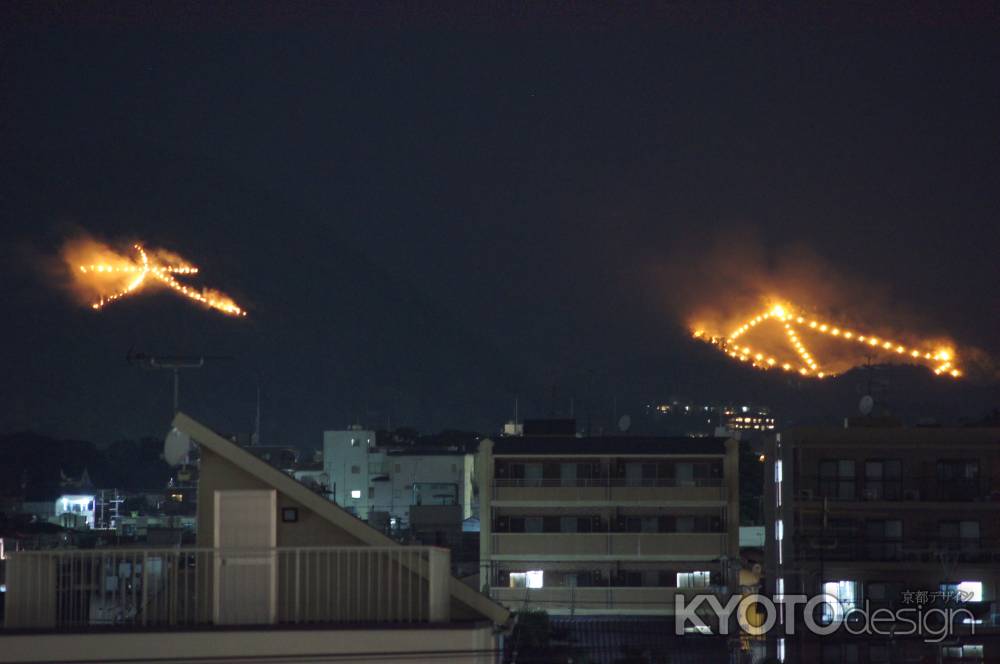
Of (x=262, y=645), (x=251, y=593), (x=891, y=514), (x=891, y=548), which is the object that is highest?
(x=251, y=593)

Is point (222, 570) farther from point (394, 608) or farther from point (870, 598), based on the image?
point (870, 598)

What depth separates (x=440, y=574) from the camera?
9453 millimetres

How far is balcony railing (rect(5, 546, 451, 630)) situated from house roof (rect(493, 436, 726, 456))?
20.8m

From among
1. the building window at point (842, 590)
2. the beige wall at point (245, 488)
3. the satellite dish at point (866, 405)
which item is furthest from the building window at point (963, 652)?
the beige wall at point (245, 488)

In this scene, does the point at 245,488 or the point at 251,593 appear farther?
the point at 245,488

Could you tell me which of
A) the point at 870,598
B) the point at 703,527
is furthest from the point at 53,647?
the point at 703,527

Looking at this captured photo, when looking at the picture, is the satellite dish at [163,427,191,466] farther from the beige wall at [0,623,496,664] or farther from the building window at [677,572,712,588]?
the building window at [677,572,712,588]

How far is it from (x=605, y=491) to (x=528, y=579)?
260 centimetres

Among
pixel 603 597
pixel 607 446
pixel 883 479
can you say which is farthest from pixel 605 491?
pixel 883 479

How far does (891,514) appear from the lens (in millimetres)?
26922

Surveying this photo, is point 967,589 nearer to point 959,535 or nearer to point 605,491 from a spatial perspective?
point 959,535

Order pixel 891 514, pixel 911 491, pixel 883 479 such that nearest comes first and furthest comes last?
1. pixel 891 514
2. pixel 911 491
3. pixel 883 479

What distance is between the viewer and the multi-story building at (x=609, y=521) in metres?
29.7

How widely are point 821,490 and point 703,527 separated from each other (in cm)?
378
